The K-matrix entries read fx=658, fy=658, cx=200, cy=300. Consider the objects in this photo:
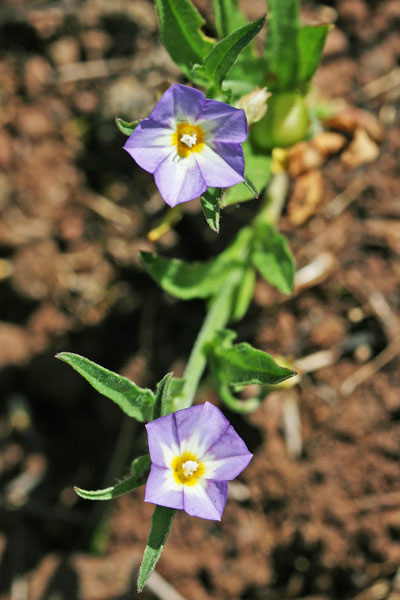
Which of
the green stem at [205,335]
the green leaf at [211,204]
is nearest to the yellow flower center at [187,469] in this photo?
the green stem at [205,335]

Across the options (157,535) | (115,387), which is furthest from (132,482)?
(115,387)

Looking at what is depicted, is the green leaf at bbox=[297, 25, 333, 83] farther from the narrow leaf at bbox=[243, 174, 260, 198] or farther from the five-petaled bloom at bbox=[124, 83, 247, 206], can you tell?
the narrow leaf at bbox=[243, 174, 260, 198]

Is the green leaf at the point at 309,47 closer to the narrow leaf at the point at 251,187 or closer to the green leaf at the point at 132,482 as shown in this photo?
the narrow leaf at the point at 251,187

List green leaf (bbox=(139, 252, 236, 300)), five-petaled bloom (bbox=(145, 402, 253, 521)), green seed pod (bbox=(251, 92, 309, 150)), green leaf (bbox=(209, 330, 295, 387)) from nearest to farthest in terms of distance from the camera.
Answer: five-petaled bloom (bbox=(145, 402, 253, 521)) < green leaf (bbox=(209, 330, 295, 387)) < green leaf (bbox=(139, 252, 236, 300)) < green seed pod (bbox=(251, 92, 309, 150))

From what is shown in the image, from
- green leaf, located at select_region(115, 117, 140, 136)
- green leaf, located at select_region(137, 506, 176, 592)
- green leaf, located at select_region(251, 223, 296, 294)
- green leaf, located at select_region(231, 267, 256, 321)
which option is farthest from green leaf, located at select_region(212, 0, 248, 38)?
green leaf, located at select_region(137, 506, 176, 592)

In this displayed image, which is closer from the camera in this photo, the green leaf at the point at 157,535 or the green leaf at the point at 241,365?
the green leaf at the point at 157,535

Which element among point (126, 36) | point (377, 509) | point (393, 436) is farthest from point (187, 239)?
point (377, 509)
